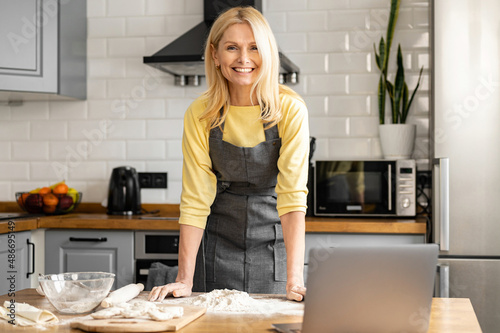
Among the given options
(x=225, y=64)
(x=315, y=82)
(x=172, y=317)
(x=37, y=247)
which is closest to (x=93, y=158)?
(x=37, y=247)

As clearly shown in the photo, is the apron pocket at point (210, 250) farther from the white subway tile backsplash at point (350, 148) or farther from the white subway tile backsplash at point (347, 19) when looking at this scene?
the white subway tile backsplash at point (347, 19)

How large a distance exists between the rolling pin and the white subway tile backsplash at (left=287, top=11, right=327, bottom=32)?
2.21m

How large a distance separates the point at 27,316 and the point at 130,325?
24 centimetres

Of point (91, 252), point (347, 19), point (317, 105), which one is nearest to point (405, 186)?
point (317, 105)

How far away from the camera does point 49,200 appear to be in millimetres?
3195

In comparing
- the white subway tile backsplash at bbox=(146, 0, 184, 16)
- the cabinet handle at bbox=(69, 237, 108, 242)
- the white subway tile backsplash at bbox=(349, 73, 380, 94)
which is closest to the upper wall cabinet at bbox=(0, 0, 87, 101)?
the white subway tile backsplash at bbox=(146, 0, 184, 16)

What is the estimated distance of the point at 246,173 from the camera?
2.00 metres

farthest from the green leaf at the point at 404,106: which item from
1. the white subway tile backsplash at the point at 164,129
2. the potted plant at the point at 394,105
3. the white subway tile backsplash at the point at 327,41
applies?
the white subway tile backsplash at the point at 164,129

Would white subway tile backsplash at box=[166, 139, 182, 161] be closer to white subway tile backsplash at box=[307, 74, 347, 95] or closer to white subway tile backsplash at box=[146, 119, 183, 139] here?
white subway tile backsplash at box=[146, 119, 183, 139]

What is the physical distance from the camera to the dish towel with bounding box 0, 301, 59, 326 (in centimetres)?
123

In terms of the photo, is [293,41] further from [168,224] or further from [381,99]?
[168,224]

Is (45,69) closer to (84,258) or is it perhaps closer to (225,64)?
(84,258)

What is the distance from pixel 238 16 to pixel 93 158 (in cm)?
199

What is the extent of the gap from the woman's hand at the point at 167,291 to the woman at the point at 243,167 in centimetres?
13
